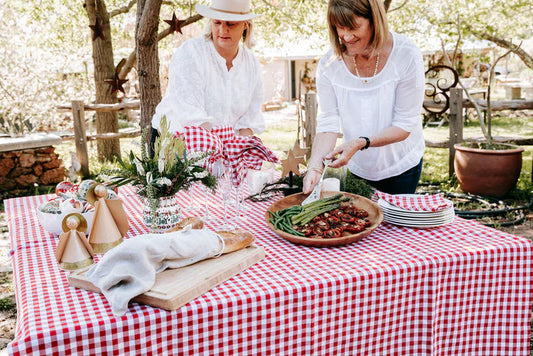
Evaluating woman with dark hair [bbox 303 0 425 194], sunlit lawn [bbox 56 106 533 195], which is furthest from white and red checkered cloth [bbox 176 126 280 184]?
sunlit lawn [bbox 56 106 533 195]

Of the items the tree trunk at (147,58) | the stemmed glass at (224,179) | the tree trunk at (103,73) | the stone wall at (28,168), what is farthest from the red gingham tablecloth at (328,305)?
the tree trunk at (103,73)

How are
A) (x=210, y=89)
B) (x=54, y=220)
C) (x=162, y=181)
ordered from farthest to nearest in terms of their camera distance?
(x=210, y=89)
(x=54, y=220)
(x=162, y=181)

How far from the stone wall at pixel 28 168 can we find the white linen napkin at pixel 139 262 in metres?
5.68

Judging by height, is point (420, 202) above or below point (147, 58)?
below

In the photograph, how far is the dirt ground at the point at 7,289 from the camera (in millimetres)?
3053

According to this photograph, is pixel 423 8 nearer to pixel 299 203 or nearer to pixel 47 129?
pixel 299 203

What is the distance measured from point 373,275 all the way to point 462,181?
4524 mm

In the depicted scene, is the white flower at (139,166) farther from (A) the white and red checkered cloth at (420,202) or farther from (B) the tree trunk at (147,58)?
(B) the tree trunk at (147,58)

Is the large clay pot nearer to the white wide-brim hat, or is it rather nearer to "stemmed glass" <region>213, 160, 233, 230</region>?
the white wide-brim hat

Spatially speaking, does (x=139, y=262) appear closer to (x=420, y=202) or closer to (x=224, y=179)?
(x=224, y=179)

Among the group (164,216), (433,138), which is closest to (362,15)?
(164,216)

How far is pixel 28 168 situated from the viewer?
6.51 metres

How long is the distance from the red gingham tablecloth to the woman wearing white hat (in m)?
0.92

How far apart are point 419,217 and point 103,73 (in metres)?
6.76
